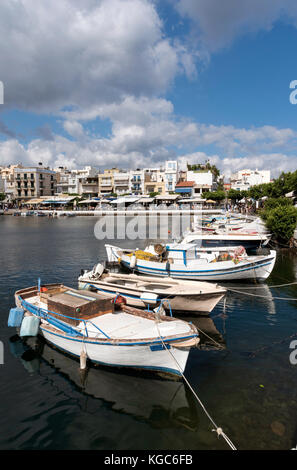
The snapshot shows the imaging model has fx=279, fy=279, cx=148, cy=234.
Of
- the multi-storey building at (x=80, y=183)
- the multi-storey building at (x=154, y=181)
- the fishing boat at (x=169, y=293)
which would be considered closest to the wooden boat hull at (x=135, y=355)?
the fishing boat at (x=169, y=293)

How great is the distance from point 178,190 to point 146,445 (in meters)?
95.7

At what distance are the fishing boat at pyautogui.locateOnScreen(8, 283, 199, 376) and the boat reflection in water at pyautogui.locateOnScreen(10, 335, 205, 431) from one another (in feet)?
1.07

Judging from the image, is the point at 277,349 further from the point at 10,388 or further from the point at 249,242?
the point at 249,242

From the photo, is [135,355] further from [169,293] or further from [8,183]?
[8,183]

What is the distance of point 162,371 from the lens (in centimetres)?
855

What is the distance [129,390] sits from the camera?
8.04 m

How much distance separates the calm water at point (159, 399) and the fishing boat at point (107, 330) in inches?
22.2

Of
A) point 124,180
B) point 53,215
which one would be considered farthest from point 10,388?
point 124,180

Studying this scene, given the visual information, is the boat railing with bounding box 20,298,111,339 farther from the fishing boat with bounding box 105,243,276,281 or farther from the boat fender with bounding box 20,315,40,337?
the fishing boat with bounding box 105,243,276,281

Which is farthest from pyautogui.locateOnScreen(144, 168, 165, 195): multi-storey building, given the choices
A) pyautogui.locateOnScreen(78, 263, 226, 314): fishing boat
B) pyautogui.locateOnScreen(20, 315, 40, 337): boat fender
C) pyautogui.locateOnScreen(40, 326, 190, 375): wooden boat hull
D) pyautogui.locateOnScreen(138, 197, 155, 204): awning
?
pyautogui.locateOnScreen(40, 326, 190, 375): wooden boat hull

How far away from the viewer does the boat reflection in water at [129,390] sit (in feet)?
23.5

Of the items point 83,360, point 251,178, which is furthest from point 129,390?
point 251,178

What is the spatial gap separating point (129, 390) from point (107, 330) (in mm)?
1982

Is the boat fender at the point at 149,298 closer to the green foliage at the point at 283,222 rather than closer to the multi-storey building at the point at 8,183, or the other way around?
the green foliage at the point at 283,222
